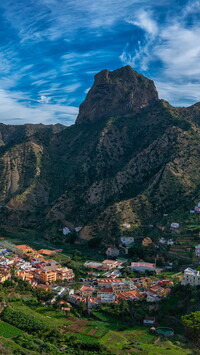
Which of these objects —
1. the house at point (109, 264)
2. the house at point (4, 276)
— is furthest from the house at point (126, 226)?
the house at point (4, 276)

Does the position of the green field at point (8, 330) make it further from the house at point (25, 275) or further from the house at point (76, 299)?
the house at point (25, 275)

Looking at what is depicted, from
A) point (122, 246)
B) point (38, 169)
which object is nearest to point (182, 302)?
point (122, 246)

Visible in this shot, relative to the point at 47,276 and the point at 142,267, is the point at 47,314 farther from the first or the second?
the point at 142,267

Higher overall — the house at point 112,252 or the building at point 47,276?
the house at point 112,252

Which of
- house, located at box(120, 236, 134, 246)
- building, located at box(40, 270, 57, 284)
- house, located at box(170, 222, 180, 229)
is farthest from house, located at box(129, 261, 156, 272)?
building, located at box(40, 270, 57, 284)

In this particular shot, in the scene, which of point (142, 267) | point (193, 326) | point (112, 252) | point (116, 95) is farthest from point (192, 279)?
point (116, 95)

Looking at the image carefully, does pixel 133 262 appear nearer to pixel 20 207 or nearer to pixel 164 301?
pixel 164 301

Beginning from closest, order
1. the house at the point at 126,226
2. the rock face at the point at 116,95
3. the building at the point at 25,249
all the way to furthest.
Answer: the building at the point at 25,249 < the house at the point at 126,226 < the rock face at the point at 116,95
